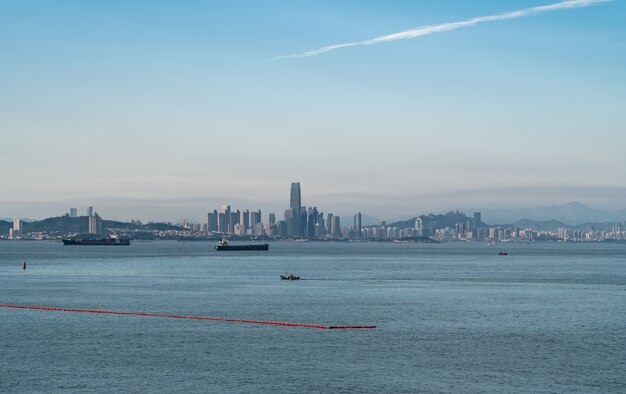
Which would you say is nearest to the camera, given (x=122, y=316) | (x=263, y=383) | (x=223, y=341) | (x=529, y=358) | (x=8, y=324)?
(x=263, y=383)

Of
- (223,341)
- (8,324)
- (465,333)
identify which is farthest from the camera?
(8,324)

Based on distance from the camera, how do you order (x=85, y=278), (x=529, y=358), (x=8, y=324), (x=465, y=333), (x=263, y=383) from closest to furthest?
(x=263, y=383) → (x=529, y=358) → (x=465, y=333) → (x=8, y=324) → (x=85, y=278)

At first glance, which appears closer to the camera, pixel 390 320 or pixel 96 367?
pixel 96 367

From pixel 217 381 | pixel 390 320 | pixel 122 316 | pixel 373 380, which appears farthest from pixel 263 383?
pixel 122 316

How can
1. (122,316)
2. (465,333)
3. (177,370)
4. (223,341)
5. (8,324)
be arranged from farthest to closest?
(122,316)
(8,324)
(465,333)
(223,341)
(177,370)

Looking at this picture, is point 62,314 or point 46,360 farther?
→ point 62,314

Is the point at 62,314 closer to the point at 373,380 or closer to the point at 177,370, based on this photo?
the point at 177,370

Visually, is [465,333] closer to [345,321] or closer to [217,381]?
[345,321]

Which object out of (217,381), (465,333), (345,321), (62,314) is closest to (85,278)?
(62,314)
